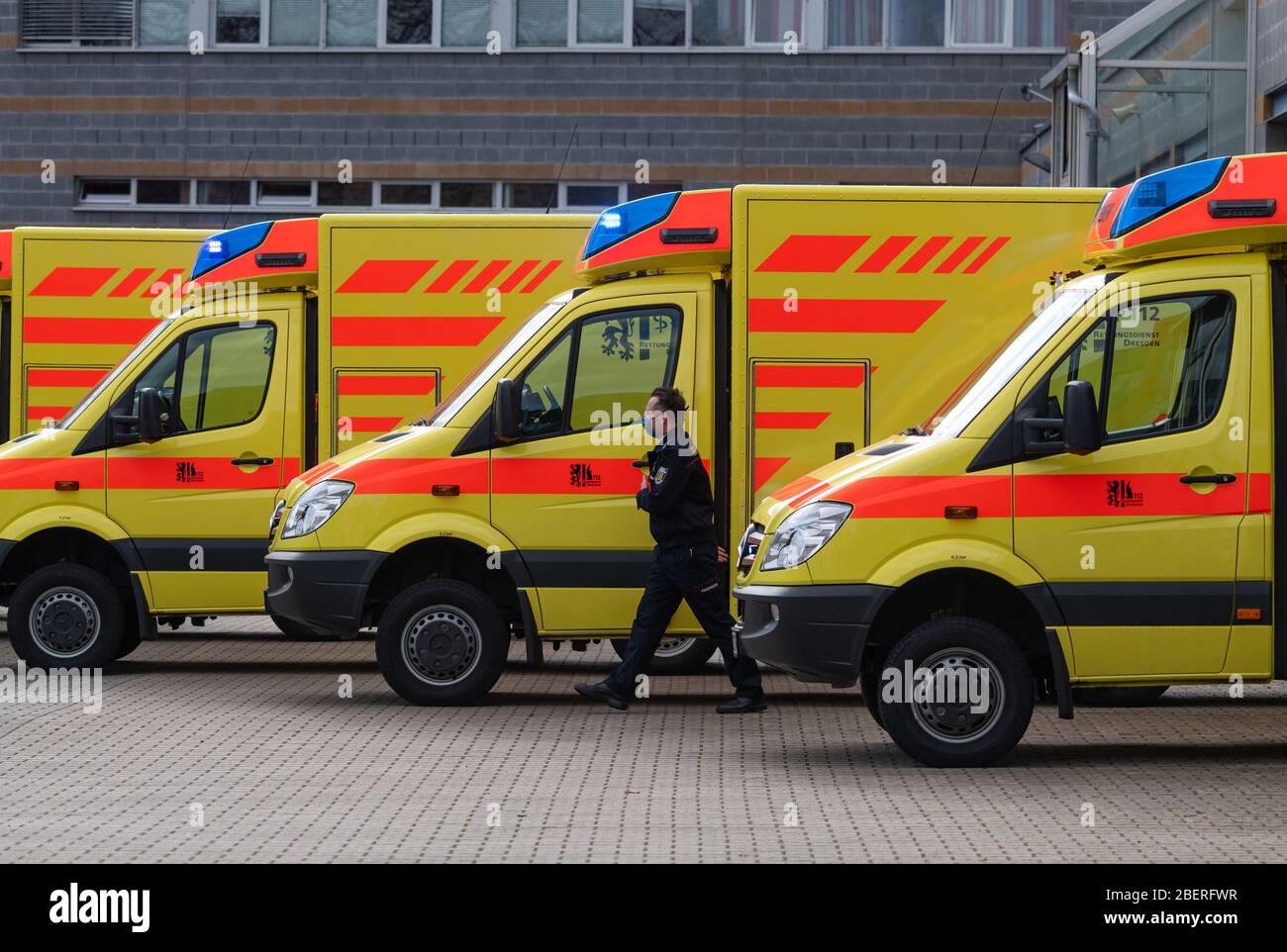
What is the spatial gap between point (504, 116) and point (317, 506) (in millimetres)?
16360

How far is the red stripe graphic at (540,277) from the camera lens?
12984 mm

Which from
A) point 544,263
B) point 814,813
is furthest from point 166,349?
point 814,813

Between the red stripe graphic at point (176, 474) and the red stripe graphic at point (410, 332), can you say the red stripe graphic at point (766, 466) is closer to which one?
the red stripe graphic at point (410, 332)

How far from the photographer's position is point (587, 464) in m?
11.4

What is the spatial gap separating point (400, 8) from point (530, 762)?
63.8 ft

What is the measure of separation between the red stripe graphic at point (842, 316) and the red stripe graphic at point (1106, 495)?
7.63 ft

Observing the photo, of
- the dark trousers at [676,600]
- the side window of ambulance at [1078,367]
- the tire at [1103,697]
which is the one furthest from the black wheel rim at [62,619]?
the side window of ambulance at [1078,367]

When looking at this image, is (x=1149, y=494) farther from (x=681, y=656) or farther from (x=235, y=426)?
(x=235, y=426)

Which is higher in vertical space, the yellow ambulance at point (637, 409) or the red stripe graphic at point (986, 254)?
the red stripe graphic at point (986, 254)

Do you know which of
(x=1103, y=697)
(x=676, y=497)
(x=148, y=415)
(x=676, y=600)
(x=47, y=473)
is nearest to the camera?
(x=1103, y=697)

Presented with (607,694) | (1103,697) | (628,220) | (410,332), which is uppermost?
(628,220)

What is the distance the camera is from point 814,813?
814 centimetres

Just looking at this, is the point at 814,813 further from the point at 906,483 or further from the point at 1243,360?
the point at 1243,360

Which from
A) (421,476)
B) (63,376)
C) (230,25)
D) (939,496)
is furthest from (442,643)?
(230,25)
